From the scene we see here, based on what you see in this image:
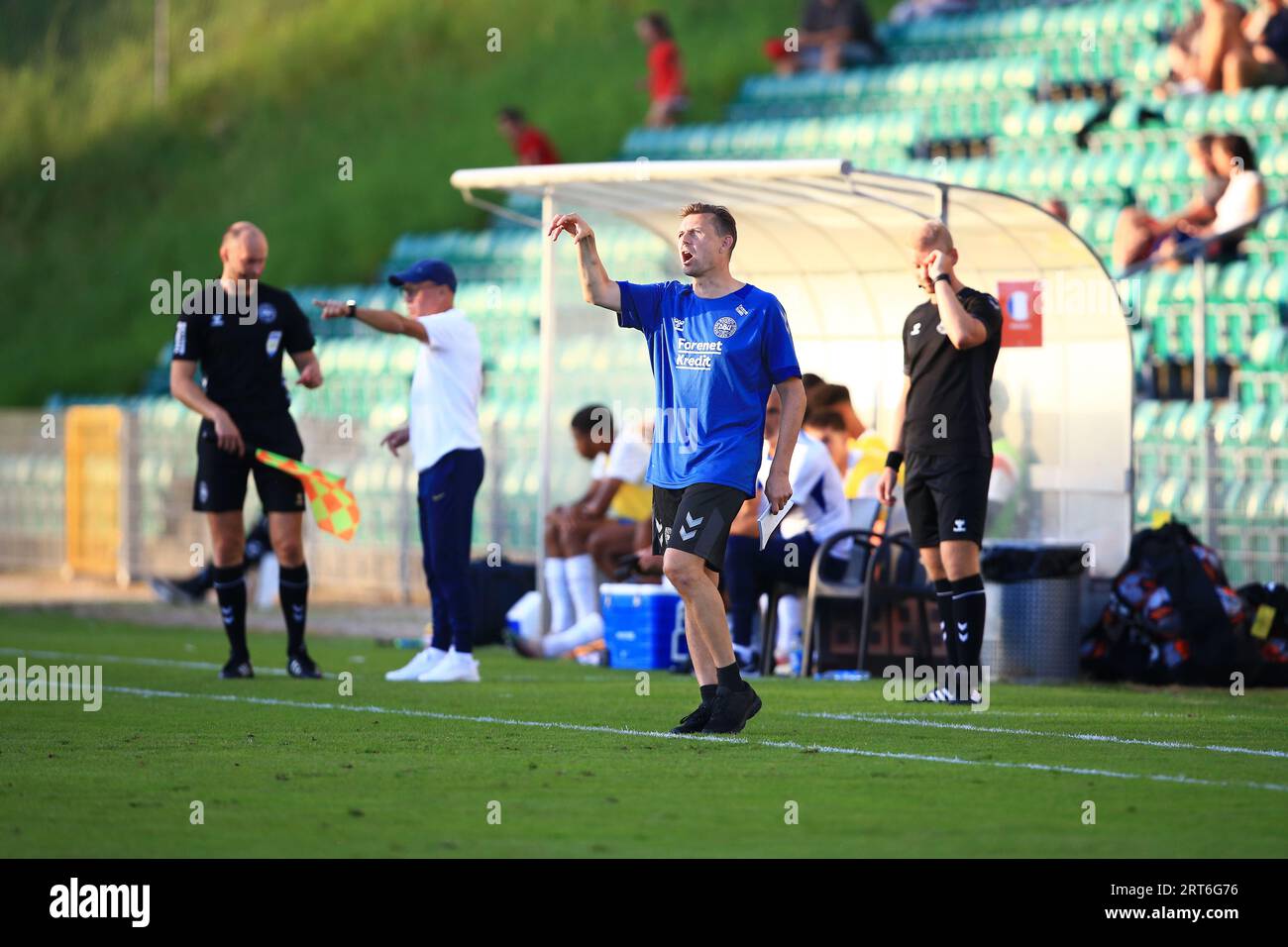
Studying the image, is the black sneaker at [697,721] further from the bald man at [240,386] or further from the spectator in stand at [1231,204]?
the spectator in stand at [1231,204]

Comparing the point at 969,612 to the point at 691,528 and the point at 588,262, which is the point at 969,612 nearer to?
the point at 691,528

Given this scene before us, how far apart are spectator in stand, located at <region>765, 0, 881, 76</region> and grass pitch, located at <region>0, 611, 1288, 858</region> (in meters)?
14.0

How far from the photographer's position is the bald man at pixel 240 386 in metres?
11.2

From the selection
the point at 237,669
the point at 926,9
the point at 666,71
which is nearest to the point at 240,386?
the point at 237,669

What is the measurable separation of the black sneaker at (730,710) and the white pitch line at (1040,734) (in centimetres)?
91

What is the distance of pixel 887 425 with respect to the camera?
46.1 ft

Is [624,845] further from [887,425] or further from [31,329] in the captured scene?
[31,329]

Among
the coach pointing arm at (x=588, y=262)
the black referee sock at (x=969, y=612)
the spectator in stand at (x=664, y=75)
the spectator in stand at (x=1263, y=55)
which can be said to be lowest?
the black referee sock at (x=969, y=612)

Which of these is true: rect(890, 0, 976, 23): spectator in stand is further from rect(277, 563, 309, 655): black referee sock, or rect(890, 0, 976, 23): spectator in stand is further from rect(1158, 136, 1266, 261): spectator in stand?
A: rect(277, 563, 309, 655): black referee sock

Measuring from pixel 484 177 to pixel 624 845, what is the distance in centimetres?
779

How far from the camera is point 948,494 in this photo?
10281mm

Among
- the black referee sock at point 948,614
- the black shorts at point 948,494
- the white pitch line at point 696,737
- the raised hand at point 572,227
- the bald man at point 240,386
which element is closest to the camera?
the white pitch line at point 696,737

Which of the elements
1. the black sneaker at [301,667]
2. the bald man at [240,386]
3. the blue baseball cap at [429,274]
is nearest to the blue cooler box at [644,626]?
the black sneaker at [301,667]
